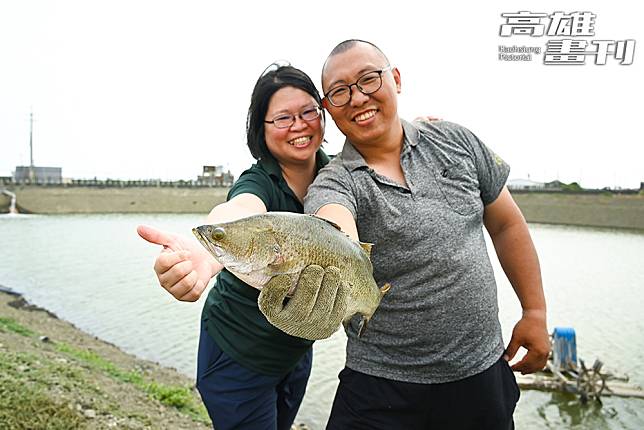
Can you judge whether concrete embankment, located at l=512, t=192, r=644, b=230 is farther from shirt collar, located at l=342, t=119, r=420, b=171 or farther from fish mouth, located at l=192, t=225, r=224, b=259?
fish mouth, located at l=192, t=225, r=224, b=259

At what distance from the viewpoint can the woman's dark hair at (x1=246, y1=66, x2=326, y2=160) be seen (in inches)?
106

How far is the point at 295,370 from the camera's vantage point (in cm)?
297

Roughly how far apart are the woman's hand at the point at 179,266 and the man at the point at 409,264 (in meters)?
0.50

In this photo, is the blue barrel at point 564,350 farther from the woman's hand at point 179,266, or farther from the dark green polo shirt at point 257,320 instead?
the woman's hand at point 179,266

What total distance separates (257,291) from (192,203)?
2196 inches


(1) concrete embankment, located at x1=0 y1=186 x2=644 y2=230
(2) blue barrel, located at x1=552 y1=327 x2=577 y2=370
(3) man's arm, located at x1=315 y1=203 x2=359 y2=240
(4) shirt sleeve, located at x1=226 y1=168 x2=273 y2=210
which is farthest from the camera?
(1) concrete embankment, located at x1=0 y1=186 x2=644 y2=230

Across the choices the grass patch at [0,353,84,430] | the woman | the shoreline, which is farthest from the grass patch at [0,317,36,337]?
the woman

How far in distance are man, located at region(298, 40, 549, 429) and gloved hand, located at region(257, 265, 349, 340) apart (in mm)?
309

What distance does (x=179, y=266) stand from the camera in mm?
1947

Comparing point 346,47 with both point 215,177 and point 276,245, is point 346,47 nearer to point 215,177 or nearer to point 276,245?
point 276,245

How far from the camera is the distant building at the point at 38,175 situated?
180ft

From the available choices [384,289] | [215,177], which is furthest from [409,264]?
[215,177]

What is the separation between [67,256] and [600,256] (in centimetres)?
2338

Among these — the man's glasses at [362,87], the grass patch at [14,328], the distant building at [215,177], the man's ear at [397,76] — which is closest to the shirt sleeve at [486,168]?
the man's ear at [397,76]
